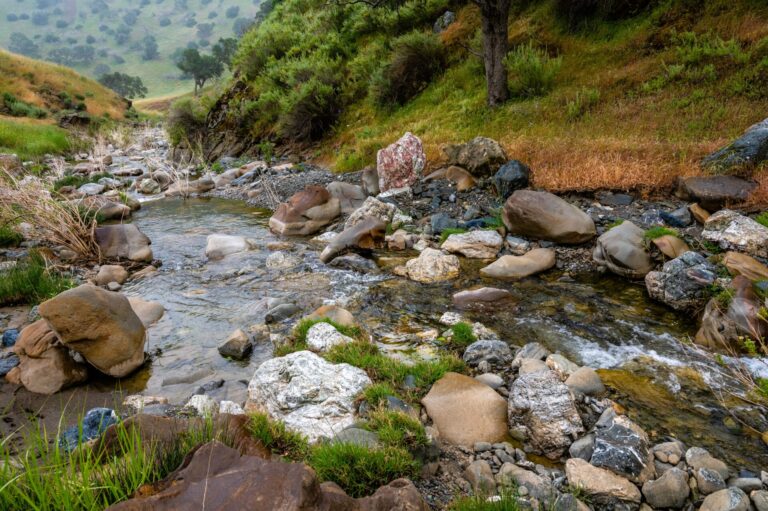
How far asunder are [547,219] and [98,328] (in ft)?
23.2

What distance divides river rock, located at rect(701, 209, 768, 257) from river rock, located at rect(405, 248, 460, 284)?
3876mm

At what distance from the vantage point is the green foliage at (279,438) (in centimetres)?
352

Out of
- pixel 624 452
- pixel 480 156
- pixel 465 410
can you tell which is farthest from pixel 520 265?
pixel 624 452

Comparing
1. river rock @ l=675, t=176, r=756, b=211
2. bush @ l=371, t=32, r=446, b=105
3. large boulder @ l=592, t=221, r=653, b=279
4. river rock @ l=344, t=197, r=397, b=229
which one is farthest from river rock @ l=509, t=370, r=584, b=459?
bush @ l=371, t=32, r=446, b=105

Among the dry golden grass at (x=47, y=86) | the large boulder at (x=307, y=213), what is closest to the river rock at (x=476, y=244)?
the large boulder at (x=307, y=213)

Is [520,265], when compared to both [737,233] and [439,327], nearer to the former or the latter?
[439,327]

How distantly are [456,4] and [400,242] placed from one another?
14.3 meters

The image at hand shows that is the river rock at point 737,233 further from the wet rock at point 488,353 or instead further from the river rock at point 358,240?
the river rock at point 358,240

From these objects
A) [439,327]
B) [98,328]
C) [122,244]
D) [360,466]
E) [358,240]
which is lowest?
[439,327]

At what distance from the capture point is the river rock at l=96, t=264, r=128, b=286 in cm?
807

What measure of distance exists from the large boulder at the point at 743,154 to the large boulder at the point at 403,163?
6090 millimetres

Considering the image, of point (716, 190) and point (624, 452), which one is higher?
point (716, 190)

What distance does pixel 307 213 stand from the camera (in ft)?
36.6

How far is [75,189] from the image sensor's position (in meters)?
15.9
